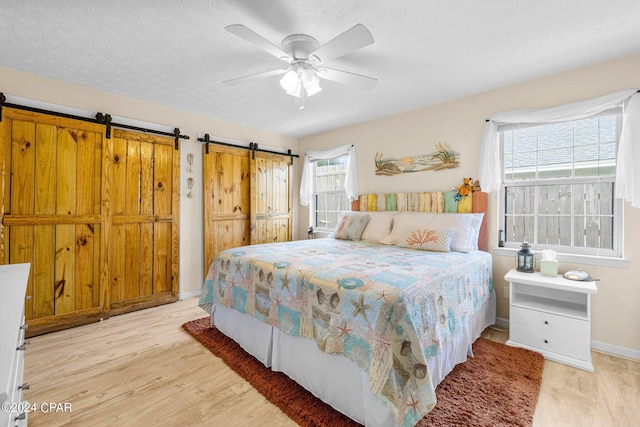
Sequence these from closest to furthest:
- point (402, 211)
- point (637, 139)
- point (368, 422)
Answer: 1. point (368, 422)
2. point (637, 139)
3. point (402, 211)

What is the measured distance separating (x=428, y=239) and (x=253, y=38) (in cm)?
227

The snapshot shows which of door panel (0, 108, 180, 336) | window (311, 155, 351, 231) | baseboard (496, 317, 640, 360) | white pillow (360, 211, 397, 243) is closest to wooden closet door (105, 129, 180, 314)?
door panel (0, 108, 180, 336)

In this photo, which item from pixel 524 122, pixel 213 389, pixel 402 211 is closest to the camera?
pixel 213 389

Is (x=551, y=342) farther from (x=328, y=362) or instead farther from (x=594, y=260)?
(x=328, y=362)

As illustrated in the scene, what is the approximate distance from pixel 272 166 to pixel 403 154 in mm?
2144

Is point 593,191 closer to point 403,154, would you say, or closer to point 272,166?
point 403,154

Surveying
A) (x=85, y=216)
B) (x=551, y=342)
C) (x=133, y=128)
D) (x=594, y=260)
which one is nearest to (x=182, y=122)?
(x=133, y=128)

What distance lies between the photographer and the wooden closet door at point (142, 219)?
3188 millimetres

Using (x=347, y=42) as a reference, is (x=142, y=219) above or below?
below

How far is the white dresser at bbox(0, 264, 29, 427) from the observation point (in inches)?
23.1

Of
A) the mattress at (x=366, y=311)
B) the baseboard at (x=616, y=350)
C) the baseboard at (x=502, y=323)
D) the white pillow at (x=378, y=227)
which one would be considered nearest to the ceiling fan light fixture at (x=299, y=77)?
the mattress at (x=366, y=311)

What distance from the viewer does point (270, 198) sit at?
4715 mm

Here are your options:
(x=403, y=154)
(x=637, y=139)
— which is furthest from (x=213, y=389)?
(x=637, y=139)

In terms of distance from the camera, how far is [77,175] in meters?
2.91
